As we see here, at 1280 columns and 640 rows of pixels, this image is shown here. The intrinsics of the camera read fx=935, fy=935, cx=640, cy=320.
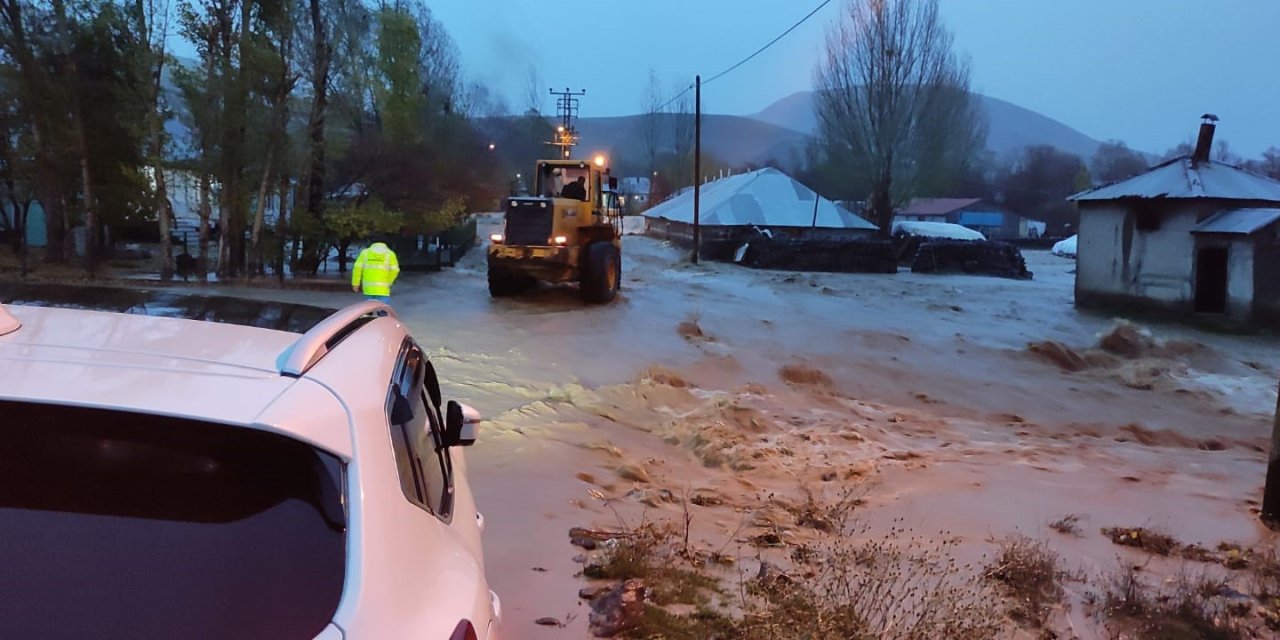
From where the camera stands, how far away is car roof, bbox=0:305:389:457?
5.44 ft

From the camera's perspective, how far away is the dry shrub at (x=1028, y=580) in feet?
14.8

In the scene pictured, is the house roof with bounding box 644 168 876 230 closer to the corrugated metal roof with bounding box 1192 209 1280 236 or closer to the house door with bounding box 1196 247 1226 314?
the house door with bounding box 1196 247 1226 314

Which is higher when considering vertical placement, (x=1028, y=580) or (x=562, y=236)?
(x=562, y=236)

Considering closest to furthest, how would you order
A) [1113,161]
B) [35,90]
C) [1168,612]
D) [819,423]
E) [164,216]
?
1. [1168,612]
2. [819,423]
3. [35,90]
4. [164,216]
5. [1113,161]

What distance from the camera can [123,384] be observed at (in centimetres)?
172

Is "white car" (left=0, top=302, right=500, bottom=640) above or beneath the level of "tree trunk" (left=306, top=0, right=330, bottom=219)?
beneath

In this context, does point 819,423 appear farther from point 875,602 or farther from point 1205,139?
point 1205,139

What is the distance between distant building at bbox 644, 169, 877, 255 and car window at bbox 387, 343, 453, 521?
128ft

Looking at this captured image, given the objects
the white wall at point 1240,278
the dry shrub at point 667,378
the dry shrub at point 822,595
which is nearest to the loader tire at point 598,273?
the dry shrub at point 667,378

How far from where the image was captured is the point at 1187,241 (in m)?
23.8

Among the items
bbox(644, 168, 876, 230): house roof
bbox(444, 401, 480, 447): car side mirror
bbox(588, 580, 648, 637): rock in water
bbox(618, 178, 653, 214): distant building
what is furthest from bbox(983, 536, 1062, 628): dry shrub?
bbox(618, 178, 653, 214): distant building

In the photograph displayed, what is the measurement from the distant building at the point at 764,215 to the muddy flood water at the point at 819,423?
21.9m

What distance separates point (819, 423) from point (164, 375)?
9708mm

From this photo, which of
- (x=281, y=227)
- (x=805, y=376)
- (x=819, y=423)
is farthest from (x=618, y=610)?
(x=281, y=227)
